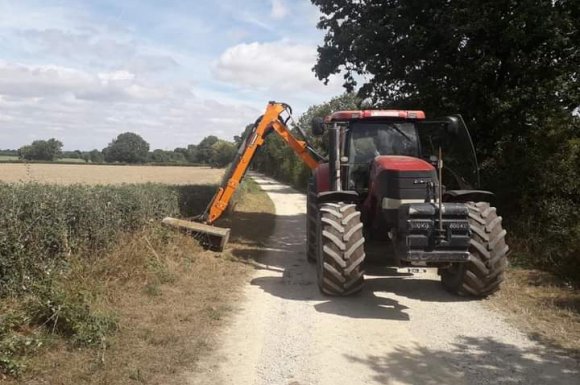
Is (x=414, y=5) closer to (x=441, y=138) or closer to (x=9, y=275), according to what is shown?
(x=441, y=138)

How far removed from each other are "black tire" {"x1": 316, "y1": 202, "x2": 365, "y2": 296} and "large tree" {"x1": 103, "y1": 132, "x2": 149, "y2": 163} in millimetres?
86506

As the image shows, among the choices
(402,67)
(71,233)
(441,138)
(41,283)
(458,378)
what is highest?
(402,67)

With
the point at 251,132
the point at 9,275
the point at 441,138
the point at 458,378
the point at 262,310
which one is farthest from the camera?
the point at 251,132

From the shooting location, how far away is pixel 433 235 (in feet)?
20.1

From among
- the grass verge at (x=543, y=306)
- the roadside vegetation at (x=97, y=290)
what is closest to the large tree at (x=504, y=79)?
the grass verge at (x=543, y=306)

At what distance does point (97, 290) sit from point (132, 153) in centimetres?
8762

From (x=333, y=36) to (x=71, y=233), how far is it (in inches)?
316

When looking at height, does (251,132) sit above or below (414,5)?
below

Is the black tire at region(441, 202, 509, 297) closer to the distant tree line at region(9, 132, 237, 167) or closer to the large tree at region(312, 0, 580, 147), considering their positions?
the large tree at region(312, 0, 580, 147)

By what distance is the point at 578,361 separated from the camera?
4.75 metres

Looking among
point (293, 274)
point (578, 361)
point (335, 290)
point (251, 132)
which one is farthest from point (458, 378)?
point (251, 132)

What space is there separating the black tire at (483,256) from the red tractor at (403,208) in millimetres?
13

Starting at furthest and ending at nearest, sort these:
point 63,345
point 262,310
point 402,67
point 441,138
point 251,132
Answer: point 402,67, point 251,132, point 441,138, point 262,310, point 63,345

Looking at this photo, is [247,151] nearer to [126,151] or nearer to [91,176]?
[91,176]
